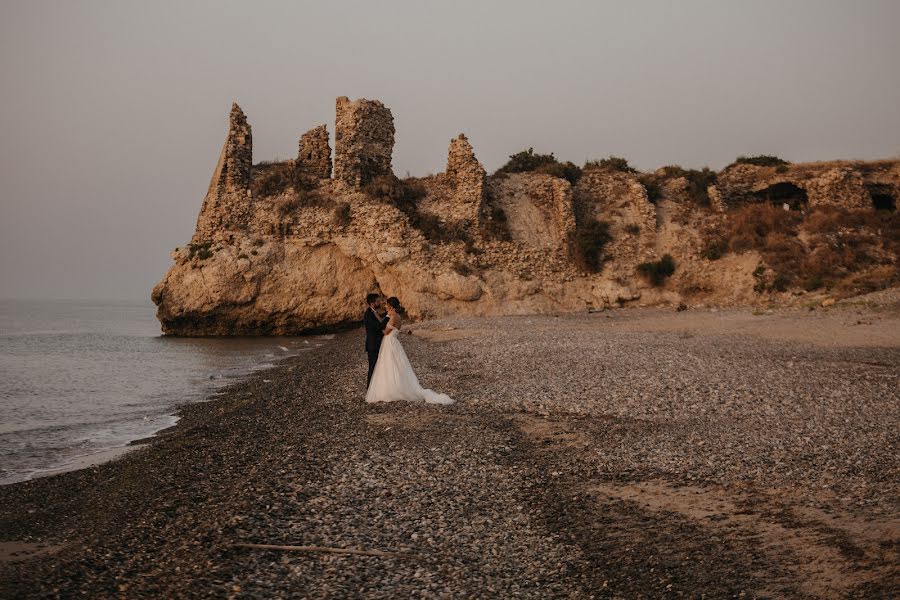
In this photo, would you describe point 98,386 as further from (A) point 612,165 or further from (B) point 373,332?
(A) point 612,165

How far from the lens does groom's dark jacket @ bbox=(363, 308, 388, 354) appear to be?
45.6ft

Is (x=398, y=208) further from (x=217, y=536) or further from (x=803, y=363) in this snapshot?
(x=217, y=536)

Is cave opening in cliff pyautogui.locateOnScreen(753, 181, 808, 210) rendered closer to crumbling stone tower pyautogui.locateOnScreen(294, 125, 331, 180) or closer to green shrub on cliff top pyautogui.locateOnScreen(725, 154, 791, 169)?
green shrub on cliff top pyautogui.locateOnScreen(725, 154, 791, 169)

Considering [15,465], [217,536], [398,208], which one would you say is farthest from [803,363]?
[398,208]

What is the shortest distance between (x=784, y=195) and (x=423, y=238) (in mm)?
20061

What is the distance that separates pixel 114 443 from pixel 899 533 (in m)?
11.8

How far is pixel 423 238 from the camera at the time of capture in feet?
113

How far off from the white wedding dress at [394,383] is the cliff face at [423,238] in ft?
66.0

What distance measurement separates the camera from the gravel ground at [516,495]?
5344 millimetres

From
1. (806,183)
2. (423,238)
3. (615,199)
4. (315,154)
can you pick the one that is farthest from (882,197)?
(315,154)

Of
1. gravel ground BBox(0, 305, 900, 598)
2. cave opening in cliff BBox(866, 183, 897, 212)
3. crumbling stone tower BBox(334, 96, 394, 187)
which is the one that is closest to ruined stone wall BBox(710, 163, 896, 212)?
cave opening in cliff BBox(866, 183, 897, 212)

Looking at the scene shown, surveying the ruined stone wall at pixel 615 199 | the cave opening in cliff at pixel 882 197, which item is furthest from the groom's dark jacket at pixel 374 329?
the cave opening in cliff at pixel 882 197

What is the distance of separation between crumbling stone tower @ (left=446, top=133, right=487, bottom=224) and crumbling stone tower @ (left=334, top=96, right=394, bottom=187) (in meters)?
3.98

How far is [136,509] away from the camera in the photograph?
7.59 metres
